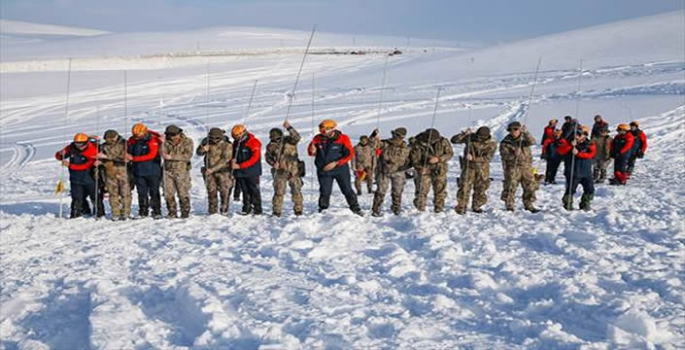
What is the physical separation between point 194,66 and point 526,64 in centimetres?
2982

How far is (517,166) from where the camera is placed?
9.48 meters

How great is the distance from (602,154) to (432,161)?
5955 mm

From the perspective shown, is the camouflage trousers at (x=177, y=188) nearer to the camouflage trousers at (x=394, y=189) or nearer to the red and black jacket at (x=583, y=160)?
the camouflage trousers at (x=394, y=189)

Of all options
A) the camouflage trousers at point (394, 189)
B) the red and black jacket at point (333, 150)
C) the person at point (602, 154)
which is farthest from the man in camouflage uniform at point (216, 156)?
the person at point (602, 154)

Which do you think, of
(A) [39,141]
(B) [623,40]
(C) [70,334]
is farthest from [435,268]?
(B) [623,40]

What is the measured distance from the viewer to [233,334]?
4746 mm

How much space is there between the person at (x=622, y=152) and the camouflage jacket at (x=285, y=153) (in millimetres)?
7276

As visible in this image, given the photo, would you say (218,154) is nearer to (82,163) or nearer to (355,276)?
(82,163)

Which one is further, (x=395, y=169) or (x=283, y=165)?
(x=395, y=169)

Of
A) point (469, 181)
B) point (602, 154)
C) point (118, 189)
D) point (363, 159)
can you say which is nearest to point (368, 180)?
point (363, 159)

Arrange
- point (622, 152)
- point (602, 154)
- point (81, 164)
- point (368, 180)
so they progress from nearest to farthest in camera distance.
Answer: point (81, 164) → point (622, 152) → point (368, 180) → point (602, 154)

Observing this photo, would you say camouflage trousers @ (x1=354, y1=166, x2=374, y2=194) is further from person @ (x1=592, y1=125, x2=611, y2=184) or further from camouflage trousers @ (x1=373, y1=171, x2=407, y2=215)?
person @ (x1=592, y1=125, x2=611, y2=184)

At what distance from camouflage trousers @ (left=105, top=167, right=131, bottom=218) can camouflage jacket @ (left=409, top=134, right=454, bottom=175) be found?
4594 mm

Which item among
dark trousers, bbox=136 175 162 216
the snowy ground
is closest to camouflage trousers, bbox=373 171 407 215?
the snowy ground
